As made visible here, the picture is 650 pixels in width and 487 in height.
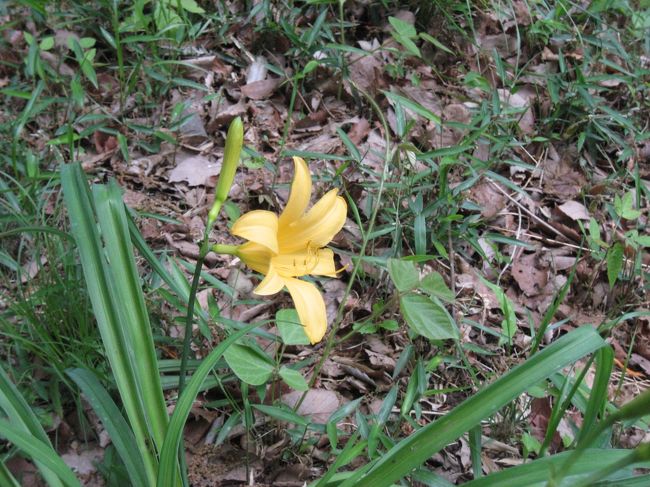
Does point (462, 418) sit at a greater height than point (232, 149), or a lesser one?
lesser

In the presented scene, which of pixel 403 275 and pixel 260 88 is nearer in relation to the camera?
pixel 403 275

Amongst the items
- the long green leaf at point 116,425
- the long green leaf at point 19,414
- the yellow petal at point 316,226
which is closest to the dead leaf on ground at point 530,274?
the yellow petal at point 316,226

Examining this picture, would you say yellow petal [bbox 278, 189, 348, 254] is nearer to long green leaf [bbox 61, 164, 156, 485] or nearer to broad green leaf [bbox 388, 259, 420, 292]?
broad green leaf [bbox 388, 259, 420, 292]

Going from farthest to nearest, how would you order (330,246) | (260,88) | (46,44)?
(260,88) → (46,44) → (330,246)

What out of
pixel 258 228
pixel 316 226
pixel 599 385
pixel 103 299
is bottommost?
pixel 599 385

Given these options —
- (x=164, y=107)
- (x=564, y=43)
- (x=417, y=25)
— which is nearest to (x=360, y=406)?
(x=164, y=107)

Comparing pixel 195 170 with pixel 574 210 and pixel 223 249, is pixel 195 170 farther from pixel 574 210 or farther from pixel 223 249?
pixel 574 210

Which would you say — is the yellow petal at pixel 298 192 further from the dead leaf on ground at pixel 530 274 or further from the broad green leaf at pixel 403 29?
the broad green leaf at pixel 403 29

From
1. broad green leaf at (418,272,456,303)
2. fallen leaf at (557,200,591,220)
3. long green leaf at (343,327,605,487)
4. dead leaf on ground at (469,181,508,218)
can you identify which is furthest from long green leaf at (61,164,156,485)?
fallen leaf at (557,200,591,220)

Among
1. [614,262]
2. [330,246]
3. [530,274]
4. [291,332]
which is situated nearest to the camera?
[291,332]

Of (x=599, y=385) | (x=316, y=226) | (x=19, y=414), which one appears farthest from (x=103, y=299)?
(x=599, y=385)
